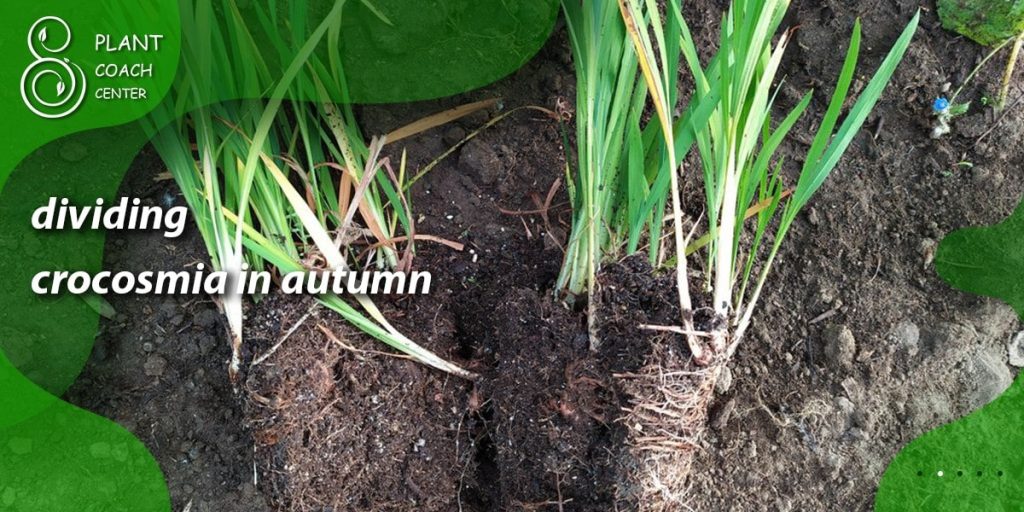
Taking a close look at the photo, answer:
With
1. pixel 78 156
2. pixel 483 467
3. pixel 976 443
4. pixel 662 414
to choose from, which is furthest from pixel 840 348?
pixel 78 156

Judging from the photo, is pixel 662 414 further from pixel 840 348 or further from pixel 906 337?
pixel 906 337

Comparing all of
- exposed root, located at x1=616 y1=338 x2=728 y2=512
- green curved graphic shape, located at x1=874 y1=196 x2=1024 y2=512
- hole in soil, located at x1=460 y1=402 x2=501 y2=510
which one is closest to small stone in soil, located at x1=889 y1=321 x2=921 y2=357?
green curved graphic shape, located at x1=874 y1=196 x2=1024 y2=512

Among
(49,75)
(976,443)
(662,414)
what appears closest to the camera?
(662,414)

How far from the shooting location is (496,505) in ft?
4.51

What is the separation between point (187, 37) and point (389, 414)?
671 mm

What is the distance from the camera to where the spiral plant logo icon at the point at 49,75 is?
1332 mm

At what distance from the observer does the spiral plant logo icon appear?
1.33 m

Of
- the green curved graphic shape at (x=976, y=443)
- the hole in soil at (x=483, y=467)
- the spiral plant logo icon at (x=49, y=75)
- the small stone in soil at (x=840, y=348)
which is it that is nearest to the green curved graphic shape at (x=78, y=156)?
the spiral plant logo icon at (x=49, y=75)

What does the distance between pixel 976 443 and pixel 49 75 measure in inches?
70.0

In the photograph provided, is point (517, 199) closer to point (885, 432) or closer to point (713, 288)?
point (713, 288)

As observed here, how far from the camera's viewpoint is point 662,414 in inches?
47.9

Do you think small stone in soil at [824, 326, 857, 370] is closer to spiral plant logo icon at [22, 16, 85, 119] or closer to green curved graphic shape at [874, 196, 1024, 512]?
green curved graphic shape at [874, 196, 1024, 512]

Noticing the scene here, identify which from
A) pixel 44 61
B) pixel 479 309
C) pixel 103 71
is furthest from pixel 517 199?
pixel 44 61

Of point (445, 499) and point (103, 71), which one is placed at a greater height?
point (103, 71)
